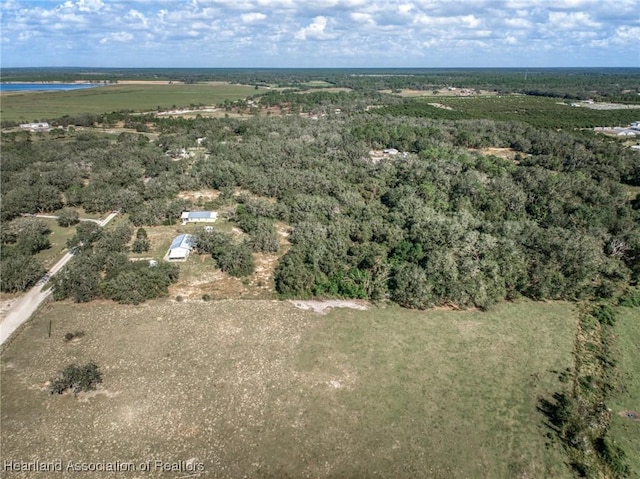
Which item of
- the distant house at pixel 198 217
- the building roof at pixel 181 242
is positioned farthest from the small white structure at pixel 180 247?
the distant house at pixel 198 217

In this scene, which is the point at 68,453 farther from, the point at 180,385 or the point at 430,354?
the point at 430,354

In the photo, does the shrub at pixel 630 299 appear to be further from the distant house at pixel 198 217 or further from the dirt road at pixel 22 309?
the dirt road at pixel 22 309

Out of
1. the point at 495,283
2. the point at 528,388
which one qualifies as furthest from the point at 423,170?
the point at 528,388

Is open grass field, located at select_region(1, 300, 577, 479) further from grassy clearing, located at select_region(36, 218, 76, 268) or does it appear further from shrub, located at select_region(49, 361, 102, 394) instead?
grassy clearing, located at select_region(36, 218, 76, 268)

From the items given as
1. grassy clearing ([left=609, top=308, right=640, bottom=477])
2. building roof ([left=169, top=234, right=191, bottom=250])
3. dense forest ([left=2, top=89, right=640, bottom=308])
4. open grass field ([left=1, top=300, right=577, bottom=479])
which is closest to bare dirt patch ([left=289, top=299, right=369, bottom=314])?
open grass field ([left=1, top=300, right=577, bottom=479])

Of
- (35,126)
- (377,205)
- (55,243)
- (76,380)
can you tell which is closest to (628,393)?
(377,205)
